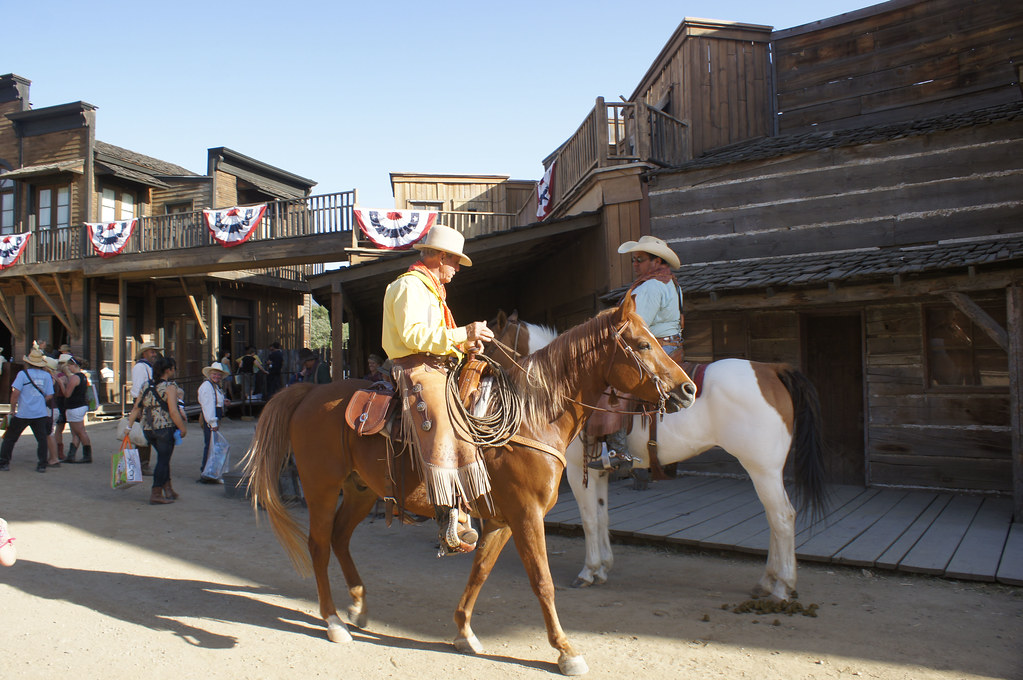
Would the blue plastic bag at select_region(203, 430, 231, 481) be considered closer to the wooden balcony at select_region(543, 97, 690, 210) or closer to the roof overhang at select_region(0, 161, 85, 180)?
the wooden balcony at select_region(543, 97, 690, 210)

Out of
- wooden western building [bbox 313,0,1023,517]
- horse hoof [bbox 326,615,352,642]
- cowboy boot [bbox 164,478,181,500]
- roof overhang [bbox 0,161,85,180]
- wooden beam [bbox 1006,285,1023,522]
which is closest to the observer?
horse hoof [bbox 326,615,352,642]

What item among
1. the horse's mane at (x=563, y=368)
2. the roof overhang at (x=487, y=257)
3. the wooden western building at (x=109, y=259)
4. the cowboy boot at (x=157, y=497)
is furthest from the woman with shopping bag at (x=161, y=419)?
the wooden western building at (x=109, y=259)

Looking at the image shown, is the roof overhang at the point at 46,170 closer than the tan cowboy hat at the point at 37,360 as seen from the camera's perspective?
No

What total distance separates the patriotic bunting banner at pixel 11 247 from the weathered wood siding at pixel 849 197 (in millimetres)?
18750

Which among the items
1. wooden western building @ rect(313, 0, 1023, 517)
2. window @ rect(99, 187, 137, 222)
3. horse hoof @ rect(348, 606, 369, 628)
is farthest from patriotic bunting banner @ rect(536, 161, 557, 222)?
window @ rect(99, 187, 137, 222)

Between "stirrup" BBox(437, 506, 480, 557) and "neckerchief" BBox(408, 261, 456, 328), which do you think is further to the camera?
"neckerchief" BBox(408, 261, 456, 328)

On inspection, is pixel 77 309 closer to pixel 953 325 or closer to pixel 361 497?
pixel 361 497

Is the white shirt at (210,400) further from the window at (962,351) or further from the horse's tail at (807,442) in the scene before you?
the window at (962,351)

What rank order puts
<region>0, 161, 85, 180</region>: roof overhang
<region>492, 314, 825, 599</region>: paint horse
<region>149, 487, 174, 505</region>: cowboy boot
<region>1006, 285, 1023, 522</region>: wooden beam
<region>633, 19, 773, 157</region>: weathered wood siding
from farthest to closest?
<region>0, 161, 85, 180</region>: roof overhang → <region>633, 19, 773, 157</region>: weathered wood siding → <region>149, 487, 174, 505</region>: cowboy boot → <region>1006, 285, 1023, 522</region>: wooden beam → <region>492, 314, 825, 599</region>: paint horse

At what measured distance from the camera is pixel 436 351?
332cm

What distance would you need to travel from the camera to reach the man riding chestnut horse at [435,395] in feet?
10.8

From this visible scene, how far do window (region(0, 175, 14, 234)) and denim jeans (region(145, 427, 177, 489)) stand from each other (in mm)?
→ 17718

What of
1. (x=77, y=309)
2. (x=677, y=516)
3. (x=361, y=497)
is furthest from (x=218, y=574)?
(x=77, y=309)

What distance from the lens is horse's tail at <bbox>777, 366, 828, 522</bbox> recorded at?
4.58m
